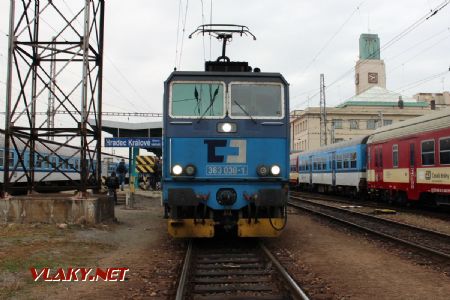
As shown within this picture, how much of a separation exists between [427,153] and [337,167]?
11.6 meters

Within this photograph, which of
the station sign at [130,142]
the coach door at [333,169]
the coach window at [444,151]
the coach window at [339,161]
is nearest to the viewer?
the coach window at [444,151]

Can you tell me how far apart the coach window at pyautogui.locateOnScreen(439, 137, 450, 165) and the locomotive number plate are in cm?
855

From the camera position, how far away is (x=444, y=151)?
48.6ft

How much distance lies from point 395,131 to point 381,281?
13574 mm

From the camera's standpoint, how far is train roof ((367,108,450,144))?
15.1 metres

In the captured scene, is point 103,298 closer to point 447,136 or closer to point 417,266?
point 417,266

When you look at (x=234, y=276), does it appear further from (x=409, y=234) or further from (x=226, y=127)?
(x=409, y=234)

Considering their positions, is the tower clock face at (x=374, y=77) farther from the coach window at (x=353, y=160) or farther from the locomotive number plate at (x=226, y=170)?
the locomotive number plate at (x=226, y=170)

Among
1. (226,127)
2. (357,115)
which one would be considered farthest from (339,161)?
(357,115)

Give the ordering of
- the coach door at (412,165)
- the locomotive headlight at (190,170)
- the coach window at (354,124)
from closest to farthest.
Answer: the locomotive headlight at (190,170), the coach door at (412,165), the coach window at (354,124)

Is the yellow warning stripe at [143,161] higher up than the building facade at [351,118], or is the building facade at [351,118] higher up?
the building facade at [351,118]

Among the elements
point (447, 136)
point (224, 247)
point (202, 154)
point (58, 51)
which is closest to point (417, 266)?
point (224, 247)

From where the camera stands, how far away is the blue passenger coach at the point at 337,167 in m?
23.5

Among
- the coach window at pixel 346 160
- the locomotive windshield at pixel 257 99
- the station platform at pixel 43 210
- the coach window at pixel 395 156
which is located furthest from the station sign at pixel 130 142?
the coach window at pixel 346 160
